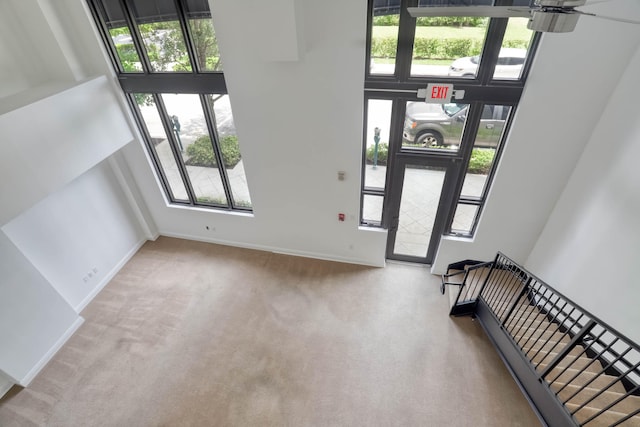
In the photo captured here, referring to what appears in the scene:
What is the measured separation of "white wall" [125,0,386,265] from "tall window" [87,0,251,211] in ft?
1.16

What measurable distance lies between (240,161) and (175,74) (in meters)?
1.56

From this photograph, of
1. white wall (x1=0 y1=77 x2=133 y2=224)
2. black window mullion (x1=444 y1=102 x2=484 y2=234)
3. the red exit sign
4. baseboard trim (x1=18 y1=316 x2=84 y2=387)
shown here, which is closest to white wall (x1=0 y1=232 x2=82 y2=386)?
baseboard trim (x1=18 y1=316 x2=84 y2=387)

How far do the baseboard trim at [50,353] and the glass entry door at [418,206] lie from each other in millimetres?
5133

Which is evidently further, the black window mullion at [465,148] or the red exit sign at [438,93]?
the black window mullion at [465,148]

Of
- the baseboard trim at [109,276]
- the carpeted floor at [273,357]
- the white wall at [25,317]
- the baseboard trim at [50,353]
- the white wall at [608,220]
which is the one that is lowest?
the carpeted floor at [273,357]

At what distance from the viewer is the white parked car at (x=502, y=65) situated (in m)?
3.62

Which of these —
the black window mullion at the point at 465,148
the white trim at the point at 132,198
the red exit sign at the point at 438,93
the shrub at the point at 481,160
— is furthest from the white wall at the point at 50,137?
the shrub at the point at 481,160

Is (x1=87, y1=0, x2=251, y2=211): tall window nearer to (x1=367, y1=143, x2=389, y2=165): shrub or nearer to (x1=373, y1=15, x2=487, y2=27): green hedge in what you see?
(x1=367, y1=143, x2=389, y2=165): shrub

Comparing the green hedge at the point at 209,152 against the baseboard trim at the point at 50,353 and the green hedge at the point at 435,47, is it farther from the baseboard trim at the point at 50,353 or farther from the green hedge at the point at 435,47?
the baseboard trim at the point at 50,353

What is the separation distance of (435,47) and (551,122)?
163cm

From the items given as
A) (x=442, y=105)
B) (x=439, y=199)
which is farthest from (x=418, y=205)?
(x=442, y=105)

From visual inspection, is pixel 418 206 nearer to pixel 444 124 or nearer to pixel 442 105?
pixel 444 124

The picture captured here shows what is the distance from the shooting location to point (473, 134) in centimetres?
419

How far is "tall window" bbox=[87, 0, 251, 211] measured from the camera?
430cm
